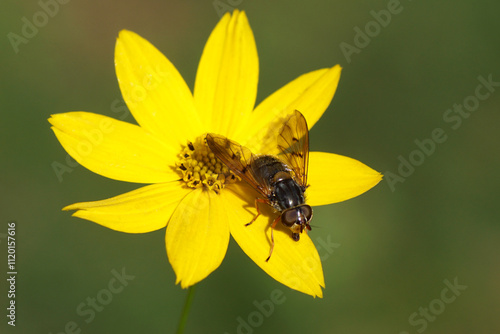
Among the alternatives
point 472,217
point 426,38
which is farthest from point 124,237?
point 426,38

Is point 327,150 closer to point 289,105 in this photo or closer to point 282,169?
point 289,105

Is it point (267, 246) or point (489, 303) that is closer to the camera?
Answer: point (267, 246)

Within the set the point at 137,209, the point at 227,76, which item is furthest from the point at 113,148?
the point at 227,76

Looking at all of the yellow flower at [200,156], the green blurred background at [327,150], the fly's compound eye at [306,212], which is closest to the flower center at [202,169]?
the yellow flower at [200,156]

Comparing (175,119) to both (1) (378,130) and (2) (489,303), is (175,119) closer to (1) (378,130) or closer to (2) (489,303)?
(1) (378,130)

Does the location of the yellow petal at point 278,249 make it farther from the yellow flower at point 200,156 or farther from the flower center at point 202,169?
the flower center at point 202,169
